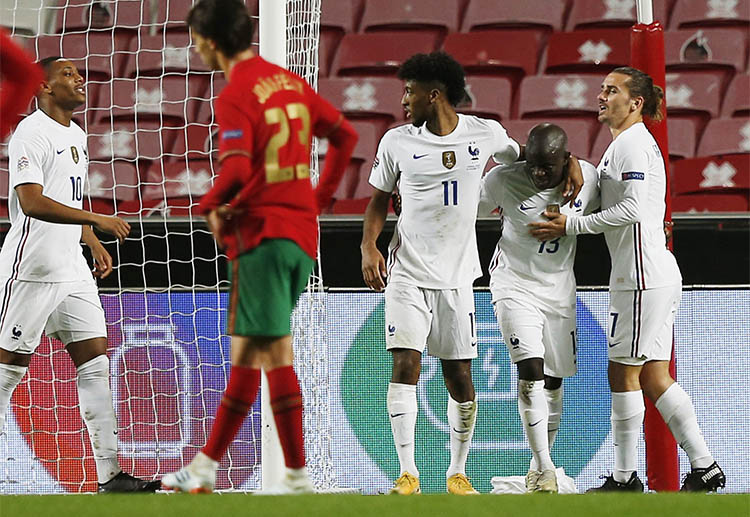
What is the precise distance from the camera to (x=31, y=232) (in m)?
5.11

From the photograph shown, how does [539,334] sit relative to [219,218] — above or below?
below

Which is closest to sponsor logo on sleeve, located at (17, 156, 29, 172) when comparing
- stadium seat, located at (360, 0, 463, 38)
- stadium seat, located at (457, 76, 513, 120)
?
stadium seat, located at (457, 76, 513, 120)

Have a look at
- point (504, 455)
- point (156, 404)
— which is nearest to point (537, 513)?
point (504, 455)

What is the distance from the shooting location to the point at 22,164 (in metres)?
5.00

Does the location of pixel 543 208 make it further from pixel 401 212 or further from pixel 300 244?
pixel 300 244

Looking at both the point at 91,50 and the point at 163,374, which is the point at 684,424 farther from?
the point at 91,50

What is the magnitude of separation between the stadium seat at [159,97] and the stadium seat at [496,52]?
7.29 ft

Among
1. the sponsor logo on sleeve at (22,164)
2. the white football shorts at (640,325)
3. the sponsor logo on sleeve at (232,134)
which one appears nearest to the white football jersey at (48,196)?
the sponsor logo on sleeve at (22,164)

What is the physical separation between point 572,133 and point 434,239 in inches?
157

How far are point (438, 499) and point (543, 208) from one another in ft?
6.50

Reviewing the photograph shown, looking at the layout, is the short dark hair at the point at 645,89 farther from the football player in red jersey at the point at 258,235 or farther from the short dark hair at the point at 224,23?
the short dark hair at the point at 224,23

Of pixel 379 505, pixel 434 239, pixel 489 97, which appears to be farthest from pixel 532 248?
pixel 489 97

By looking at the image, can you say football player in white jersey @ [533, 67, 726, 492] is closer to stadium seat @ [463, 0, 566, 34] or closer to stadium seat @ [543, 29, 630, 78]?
stadium seat @ [543, 29, 630, 78]

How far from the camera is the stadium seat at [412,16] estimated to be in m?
9.87
